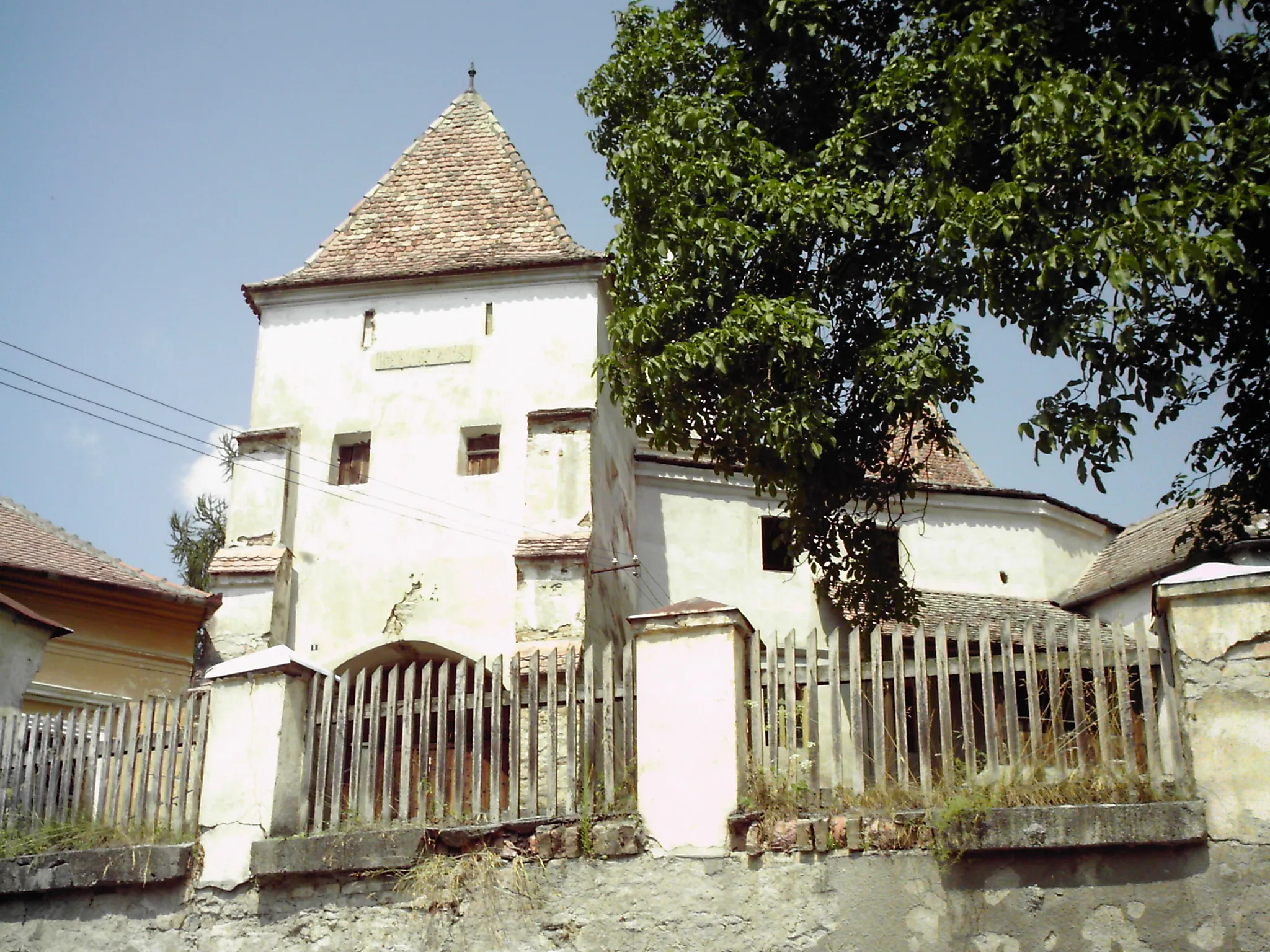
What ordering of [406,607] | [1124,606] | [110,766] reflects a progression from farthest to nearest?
[1124,606] → [406,607] → [110,766]

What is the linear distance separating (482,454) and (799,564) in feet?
17.8

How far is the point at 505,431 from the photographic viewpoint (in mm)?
19156

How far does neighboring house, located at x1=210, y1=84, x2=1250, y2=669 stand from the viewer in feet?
59.7

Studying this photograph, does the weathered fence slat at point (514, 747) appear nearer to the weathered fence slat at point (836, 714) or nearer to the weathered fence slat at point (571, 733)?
the weathered fence slat at point (571, 733)

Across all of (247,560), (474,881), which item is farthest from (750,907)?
(247,560)

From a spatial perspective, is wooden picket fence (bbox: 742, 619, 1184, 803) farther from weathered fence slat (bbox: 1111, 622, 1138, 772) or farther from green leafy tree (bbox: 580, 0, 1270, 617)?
green leafy tree (bbox: 580, 0, 1270, 617)

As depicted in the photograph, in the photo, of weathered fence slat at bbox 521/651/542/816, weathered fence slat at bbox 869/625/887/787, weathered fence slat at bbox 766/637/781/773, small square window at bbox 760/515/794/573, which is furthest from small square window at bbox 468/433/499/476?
weathered fence slat at bbox 869/625/887/787

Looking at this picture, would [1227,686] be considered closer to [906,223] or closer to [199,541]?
[906,223]

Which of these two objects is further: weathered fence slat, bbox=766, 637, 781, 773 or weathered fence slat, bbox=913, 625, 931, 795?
weathered fence slat, bbox=766, 637, 781, 773

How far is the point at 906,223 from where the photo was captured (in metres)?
11.3

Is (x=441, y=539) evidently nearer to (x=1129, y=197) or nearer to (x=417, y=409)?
(x=417, y=409)

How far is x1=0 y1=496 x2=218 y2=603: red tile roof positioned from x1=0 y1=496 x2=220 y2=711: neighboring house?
0.02 m

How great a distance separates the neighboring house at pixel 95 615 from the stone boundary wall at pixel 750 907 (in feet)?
29.9

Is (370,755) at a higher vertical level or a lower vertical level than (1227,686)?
lower
